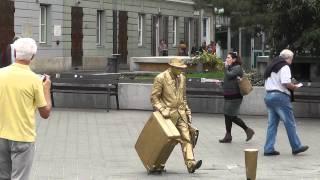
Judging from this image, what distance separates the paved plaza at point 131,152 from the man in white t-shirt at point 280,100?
23 cm

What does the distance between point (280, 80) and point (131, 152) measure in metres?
2.77

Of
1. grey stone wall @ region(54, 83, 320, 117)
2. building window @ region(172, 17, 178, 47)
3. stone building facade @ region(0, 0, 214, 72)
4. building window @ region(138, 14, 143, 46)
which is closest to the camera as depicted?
grey stone wall @ region(54, 83, 320, 117)

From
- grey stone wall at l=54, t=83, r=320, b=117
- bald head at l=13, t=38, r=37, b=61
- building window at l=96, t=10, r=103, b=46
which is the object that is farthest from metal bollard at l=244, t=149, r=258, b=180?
building window at l=96, t=10, r=103, b=46

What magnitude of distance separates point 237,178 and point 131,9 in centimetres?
4096

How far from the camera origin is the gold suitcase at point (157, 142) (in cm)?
971

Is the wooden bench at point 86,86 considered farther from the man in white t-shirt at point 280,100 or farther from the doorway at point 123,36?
the doorway at point 123,36

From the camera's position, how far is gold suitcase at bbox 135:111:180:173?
31.9ft

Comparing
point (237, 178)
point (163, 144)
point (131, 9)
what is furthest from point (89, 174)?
point (131, 9)

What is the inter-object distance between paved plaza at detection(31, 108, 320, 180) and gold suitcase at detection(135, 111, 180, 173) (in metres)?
0.20

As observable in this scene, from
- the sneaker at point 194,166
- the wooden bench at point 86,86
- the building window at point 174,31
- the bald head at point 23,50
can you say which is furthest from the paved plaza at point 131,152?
the building window at point 174,31

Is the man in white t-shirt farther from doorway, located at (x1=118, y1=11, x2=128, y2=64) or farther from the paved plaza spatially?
doorway, located at (x1=118, y1=11, x2=128, y2=64)

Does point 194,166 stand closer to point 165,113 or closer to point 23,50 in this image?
point 165,113

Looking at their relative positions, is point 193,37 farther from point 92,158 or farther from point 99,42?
point 92,158

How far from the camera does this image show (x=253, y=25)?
89.7 feet
